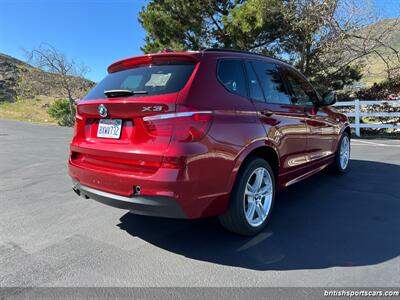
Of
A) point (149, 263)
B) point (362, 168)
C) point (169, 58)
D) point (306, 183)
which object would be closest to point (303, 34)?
point (362, 168)

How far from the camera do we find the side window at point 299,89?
459 cm

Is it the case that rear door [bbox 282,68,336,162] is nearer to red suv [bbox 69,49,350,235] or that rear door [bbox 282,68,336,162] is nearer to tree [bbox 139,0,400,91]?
red suv [bbox 69,49,350,235]

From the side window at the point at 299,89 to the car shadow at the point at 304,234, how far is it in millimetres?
1348

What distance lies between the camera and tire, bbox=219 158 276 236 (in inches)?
132

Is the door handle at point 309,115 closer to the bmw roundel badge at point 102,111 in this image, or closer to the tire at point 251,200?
the tire at point 251,200

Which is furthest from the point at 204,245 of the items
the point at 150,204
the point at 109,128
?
the point at 109,128

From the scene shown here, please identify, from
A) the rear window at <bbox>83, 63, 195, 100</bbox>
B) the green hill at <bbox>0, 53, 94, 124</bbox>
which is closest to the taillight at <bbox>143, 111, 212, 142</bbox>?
the rear window at <bbox>83, 63, 195, 100</bbox>

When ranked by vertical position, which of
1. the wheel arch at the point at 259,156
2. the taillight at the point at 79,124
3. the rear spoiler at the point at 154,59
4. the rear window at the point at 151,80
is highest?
the rear spoiler at the point at 154,59

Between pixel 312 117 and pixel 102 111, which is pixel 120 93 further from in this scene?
pixel 312 117

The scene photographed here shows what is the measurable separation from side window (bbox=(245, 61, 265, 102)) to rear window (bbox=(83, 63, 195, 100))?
776 millimetres

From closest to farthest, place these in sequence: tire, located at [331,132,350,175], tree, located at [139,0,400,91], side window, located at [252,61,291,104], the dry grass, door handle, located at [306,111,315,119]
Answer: side window, located at [252,61,291,104]
door handle, located at [306,111,315,119]
tire, located at [331,132,350,175]
tree, located at [139,0,400,91]
the dry grass

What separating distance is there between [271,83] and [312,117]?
42.0 inches

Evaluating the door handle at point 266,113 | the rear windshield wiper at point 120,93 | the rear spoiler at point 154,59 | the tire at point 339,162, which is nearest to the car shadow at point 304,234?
the tire at point 339,162

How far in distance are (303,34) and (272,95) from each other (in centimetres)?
1182
